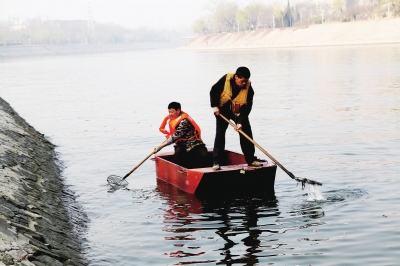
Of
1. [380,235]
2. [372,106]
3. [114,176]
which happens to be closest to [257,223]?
[380,235]

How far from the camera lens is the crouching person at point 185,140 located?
41.4 feet

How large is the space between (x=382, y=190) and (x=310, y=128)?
901cm

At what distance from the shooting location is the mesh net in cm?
1384

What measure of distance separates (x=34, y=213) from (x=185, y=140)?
399cm

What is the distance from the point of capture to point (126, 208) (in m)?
12.0

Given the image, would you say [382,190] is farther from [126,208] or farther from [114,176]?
[114,176]

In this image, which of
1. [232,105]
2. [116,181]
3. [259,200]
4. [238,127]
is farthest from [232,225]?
[116,181]

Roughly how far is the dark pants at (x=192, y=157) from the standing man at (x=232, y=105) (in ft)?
2.67

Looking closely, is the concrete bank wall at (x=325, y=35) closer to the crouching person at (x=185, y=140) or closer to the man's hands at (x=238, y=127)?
the crouching person at (x=185, y=140)

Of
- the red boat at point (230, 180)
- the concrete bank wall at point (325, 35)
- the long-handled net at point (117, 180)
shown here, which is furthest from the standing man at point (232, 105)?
the concrete bank wall at point (325, 35)

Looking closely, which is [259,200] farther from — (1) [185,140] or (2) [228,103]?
(1) [185,140]

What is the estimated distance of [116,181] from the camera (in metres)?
14.0

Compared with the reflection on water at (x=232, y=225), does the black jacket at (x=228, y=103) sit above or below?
above

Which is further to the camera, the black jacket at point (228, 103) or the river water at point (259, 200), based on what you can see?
the black jacket at point (228, 103)
